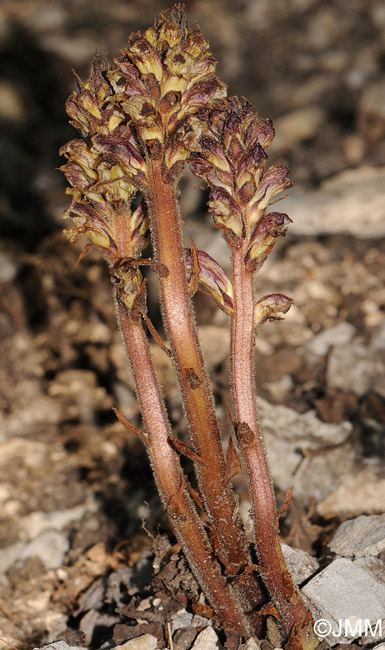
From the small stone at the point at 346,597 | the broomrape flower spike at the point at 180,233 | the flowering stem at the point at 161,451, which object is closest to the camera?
the broomrape flower spike at the point at 180,233

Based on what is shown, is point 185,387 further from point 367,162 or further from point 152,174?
point 367,162

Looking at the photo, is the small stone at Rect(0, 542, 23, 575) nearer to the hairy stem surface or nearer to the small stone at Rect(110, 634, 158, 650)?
the small stone at Rect(110, 634, 158, 650)

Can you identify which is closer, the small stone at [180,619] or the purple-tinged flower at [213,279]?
the purple-tinged flower at [213,279]

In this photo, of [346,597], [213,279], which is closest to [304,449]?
[346,597]

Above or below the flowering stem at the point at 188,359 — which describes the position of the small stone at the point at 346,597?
below

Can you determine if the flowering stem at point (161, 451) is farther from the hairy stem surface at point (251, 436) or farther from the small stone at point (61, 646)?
the small stone at point (61, 646)

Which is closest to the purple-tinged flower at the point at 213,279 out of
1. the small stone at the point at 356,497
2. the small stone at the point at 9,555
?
A: the small stone at the point at 356,497

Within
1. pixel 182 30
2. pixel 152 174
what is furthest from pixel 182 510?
pixel 182 30

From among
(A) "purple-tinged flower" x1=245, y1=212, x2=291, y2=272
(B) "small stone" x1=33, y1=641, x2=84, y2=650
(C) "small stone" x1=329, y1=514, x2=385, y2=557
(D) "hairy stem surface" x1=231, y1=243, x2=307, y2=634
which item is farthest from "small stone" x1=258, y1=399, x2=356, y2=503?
(A) "purple-tinged flower" x1=245, y1=212, x2=291, y2=272
